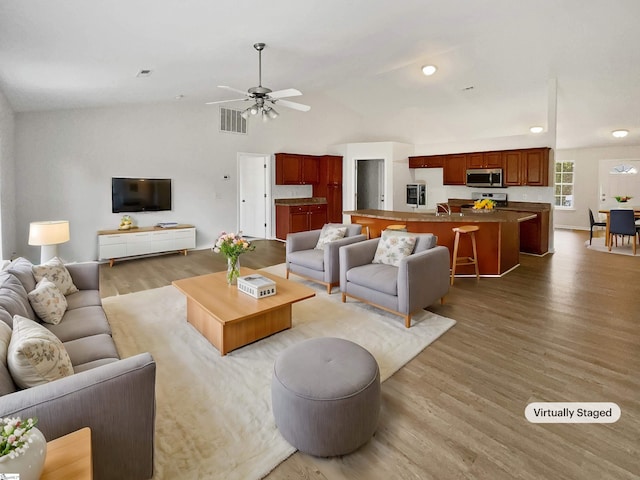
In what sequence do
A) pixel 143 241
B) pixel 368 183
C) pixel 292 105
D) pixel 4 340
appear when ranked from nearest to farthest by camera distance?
pixel 4 340, pixel 292 105, pixel 143 241, pixel 368 183

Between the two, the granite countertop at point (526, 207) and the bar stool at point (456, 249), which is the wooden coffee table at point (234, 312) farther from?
the granite countertop at point (526, 207)

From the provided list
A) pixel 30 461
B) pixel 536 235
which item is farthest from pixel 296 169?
pixel 30 461

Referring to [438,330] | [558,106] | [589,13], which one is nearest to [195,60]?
[438,330]

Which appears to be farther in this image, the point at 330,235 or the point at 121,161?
the point at 121,161

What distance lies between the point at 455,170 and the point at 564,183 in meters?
4.45

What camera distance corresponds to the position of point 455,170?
8234mm

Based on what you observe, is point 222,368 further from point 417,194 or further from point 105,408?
point 417,194

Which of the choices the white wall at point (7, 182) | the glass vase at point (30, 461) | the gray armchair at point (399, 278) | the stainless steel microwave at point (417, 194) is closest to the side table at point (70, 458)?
the glass vase at point (30, 461)

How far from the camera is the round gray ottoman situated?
1.79 meters

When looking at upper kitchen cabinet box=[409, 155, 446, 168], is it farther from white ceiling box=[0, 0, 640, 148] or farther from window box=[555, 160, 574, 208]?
window box=[555, 160, 574, 208]

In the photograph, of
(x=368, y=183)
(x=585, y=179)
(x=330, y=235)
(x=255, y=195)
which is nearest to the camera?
(x=330, y=235)

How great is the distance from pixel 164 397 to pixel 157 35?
3069 millimetres

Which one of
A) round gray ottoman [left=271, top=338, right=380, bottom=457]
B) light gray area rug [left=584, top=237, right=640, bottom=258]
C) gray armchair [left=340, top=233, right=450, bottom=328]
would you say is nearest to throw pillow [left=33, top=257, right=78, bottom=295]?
round gray ottoman [left=271, top=338, right=380, bottom=457]

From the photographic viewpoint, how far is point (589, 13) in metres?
4.25
